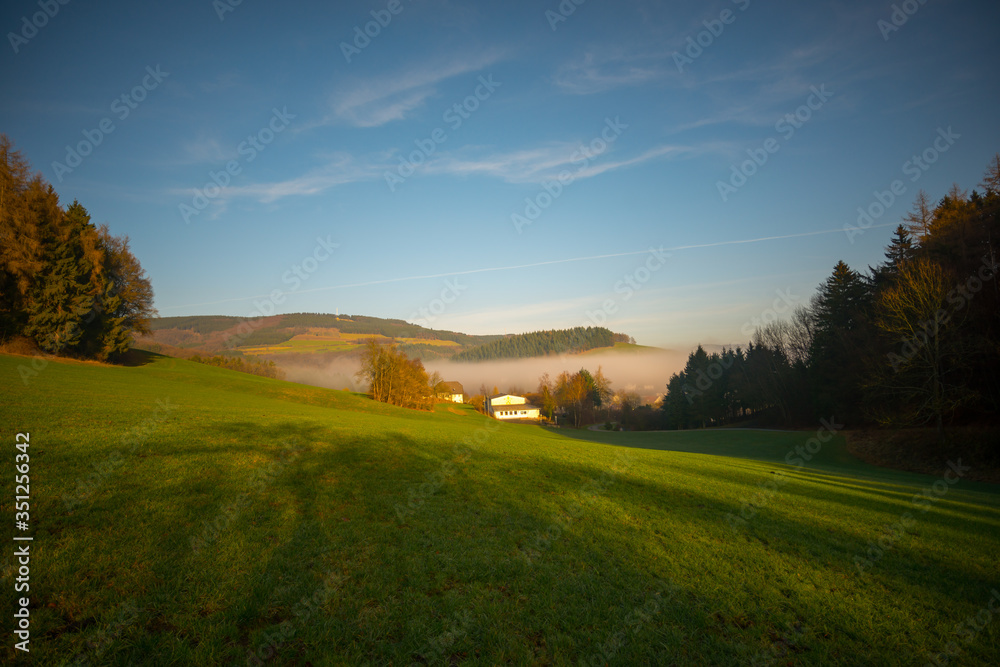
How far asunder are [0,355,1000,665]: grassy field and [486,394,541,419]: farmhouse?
108 m

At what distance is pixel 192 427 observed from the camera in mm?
12586

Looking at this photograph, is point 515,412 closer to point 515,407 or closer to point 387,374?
point 515,407

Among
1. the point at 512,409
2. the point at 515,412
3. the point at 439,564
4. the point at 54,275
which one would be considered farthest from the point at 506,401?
the point at 439,564

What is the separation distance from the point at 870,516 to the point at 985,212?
122ft

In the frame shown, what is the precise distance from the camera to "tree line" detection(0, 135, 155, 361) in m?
30.4

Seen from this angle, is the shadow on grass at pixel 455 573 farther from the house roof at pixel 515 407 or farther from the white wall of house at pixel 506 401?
the white wall of house at pixel 506 401

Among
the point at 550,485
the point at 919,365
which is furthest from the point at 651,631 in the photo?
the point at 919,365

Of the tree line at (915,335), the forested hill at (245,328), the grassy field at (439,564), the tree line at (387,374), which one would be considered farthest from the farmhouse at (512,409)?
the grassy field at (439,564)

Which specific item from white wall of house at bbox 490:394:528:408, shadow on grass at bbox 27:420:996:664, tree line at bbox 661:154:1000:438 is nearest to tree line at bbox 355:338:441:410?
shadow on grass at bbox 27:420:996:664

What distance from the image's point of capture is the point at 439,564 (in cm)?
636

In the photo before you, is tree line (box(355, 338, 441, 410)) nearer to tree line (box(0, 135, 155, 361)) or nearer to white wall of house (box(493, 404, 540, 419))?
tree line (box(0, 135, 155, 361))

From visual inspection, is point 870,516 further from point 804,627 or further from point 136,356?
point 136,356

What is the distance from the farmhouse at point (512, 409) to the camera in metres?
120

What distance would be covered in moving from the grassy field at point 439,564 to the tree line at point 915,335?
2012 cm
